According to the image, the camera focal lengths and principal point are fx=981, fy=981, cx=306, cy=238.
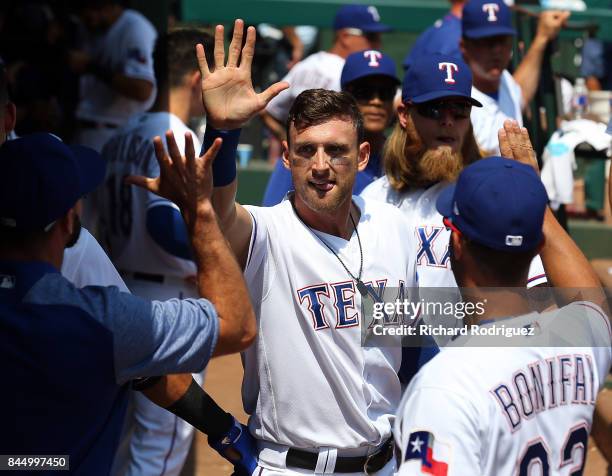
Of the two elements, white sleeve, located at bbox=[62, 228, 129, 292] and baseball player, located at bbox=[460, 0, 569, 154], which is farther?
baseball player, located at bbox=[460, 0, 569, 154]

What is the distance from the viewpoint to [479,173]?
7.69 ft

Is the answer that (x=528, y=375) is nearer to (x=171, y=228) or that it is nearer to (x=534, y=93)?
(x=171, y=228)

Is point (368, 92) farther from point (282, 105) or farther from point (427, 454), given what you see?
point (427, 454)

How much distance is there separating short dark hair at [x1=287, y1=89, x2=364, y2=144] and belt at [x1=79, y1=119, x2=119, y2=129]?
4.09m

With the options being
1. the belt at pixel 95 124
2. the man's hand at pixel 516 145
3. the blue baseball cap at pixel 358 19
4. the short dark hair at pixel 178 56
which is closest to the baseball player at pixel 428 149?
the man's hand at pixel 516 145

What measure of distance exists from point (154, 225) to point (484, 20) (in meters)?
2.28

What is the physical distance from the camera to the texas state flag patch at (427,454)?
6.59 ft

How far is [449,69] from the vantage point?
13.1ft

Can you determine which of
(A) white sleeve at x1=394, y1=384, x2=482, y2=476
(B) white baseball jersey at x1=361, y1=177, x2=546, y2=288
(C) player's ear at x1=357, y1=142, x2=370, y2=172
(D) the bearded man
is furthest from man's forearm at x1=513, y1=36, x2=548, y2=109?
(A) white sleeve at x1=394, y1=384, x2=482, y2=476

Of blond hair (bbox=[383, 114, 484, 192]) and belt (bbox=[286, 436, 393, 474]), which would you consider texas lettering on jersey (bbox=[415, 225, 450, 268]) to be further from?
belt (bbox=[286, 436, 393, 474])

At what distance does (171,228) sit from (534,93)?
2.94 meters

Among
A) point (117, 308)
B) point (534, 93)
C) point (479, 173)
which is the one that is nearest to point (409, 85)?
point (479, 173)

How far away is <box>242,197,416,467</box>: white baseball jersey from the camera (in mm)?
3016

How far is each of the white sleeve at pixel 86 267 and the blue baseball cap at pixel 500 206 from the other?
4.21 ft
